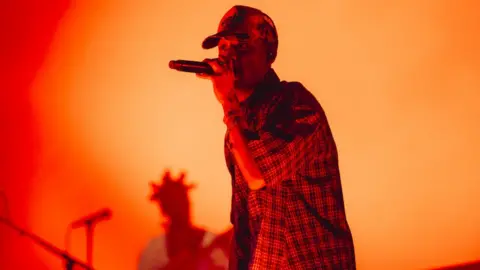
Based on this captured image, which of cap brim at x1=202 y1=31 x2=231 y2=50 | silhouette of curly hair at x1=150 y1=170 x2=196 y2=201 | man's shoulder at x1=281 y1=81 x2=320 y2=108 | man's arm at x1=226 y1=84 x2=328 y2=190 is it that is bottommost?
silhouette of curly hair at x1=150 y1=170 x2=196 y2=201

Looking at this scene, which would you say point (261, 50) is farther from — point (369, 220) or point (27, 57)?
point (27, 57)

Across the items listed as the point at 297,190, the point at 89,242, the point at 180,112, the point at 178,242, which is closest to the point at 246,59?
the point at 297,190

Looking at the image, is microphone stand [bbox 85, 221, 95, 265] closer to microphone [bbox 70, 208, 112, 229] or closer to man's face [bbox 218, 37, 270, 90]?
microphone [bbox 70, 208, 112, 229]

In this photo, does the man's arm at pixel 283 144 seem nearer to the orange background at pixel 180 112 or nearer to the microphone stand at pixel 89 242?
the orange background at pixel 180 112

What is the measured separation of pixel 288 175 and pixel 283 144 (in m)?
0.09

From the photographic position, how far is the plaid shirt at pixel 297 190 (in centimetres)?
131

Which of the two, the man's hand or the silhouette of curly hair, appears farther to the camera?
the silhouette of curly hair

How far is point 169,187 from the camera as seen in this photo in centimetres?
220

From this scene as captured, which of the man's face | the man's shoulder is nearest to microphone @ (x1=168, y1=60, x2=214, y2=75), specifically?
the man's face

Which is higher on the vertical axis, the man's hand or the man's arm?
the man's hand

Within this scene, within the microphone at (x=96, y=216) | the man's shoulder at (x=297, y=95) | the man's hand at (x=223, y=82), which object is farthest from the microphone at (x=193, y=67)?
the microphone at (x=96, y=216)

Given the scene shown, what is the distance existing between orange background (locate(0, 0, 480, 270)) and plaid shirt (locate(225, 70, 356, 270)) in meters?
0.76

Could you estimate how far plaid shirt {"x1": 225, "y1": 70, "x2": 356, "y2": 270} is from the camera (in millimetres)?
1312

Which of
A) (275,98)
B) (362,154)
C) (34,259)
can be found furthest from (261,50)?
(34,259)
